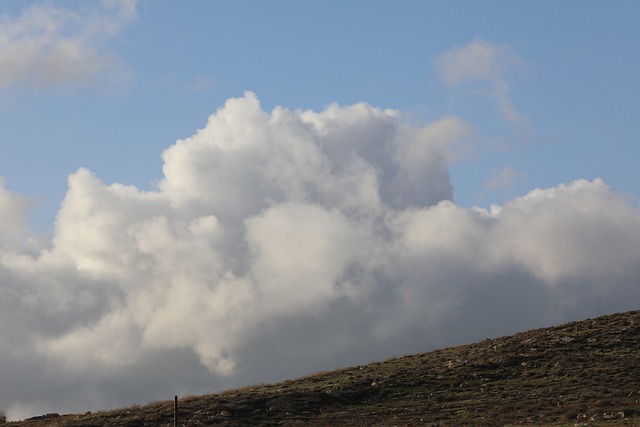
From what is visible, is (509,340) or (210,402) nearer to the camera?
(210,402)

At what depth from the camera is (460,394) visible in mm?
72250

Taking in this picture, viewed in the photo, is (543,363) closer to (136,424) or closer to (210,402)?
(210,402)

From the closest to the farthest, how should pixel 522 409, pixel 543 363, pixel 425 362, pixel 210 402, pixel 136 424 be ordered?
pixel 522 409
pixel 136 424
pixel 210 402
pixel 543 363
pixel 425 362

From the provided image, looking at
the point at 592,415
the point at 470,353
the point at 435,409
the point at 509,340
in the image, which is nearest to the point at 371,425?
the point at 435,409

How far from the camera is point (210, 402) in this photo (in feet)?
242

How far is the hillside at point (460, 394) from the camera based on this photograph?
63.3m

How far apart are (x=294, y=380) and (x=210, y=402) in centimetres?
1196

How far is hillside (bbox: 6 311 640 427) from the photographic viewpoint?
63.3 m

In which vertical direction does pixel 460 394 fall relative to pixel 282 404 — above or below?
below

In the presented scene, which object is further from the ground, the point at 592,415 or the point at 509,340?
the point at 509,340

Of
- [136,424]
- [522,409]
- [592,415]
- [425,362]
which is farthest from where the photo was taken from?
[425,362]

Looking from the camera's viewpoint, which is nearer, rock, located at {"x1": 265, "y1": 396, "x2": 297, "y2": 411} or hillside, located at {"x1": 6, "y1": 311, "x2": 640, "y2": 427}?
hillside, located at {"x1": 6, "y1": 311, "x2": 640, "y2": 427}

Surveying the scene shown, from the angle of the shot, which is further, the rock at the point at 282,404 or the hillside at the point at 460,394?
the rock at the point at 282,404

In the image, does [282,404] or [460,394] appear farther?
[460,394]
